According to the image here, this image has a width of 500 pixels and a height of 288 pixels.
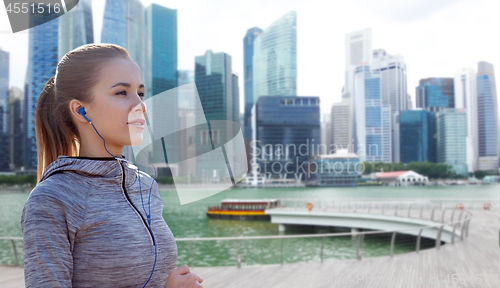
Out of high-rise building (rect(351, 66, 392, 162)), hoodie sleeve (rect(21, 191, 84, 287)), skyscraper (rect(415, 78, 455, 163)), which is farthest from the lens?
skyscraper (rect(415, 78, 455, 163))

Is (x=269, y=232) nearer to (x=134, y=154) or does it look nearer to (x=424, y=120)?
(x=134, y=154)

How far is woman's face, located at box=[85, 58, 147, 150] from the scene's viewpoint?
76 centimetres

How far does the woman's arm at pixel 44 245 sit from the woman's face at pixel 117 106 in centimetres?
21

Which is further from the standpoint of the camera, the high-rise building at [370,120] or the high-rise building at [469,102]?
the high-rise building at [370,120]

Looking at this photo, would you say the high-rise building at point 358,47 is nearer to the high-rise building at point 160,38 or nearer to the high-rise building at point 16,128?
the high-rise building at point 160,38

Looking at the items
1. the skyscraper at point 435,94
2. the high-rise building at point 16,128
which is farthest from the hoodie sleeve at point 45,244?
the skyscraper at point 435,94

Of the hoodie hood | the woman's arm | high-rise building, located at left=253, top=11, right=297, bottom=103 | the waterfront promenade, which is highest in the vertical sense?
high-rise building, located at left=253, top=11, right=297, bottom=103

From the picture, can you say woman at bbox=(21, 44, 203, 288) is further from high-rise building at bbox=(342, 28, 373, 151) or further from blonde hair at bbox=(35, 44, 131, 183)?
high-rise building at bbox=(342, 28, 373, 151)

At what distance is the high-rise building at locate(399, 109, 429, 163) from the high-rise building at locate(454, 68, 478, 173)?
976 centimetres

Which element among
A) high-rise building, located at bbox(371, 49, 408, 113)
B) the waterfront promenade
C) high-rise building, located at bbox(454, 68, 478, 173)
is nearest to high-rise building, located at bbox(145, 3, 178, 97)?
the waterfront promenade

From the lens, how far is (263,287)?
4230 millimetres

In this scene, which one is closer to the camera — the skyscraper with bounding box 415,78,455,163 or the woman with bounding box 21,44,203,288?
the woman with bounding box 21,44,203,288

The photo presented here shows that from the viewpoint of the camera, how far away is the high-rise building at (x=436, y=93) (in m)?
104

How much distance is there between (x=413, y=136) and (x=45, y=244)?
98256mm
